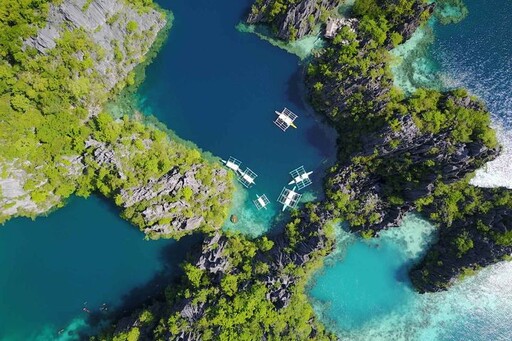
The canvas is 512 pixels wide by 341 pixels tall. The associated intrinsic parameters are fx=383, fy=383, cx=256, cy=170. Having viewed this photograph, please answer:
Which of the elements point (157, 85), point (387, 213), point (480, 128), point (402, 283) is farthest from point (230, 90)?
point (402, 283)

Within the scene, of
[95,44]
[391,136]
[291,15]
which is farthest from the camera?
[291,15]

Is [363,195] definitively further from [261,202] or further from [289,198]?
[261,202]

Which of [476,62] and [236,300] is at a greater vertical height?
[476,62]

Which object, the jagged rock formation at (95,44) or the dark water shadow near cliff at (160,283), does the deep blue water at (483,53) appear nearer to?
the jagged rock formation at (95,44)

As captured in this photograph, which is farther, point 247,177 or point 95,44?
point 247,177

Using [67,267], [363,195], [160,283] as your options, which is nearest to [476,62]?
[363,195]

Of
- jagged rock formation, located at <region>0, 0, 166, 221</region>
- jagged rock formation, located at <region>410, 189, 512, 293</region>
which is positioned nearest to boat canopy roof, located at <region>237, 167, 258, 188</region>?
jagged rock formation, located at <region>0, 0, 166, 221</region>

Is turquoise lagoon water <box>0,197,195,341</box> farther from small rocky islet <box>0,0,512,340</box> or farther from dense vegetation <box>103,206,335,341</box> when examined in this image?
dense vegetation <box>103,206,335,341</box>
